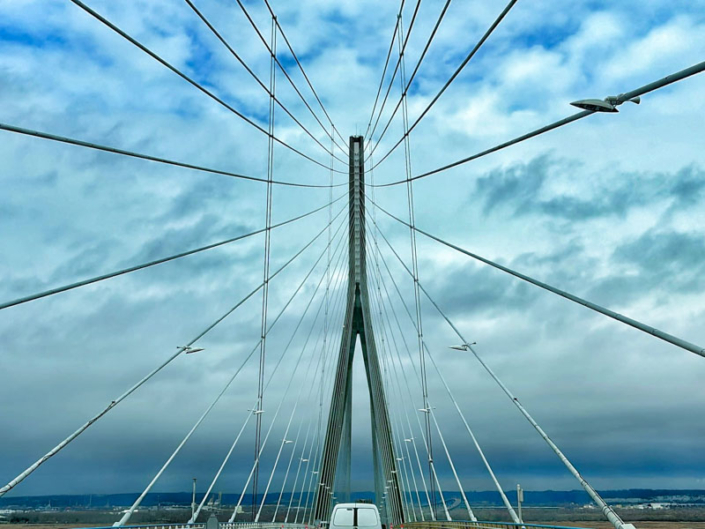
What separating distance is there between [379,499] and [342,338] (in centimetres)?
2267

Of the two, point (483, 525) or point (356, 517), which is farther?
point (483, 525)

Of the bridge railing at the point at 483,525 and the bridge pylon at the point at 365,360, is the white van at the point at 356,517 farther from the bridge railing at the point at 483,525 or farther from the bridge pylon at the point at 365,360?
the bridge pylon at the point at 365,360

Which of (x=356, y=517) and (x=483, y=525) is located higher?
(x=356, y=517)

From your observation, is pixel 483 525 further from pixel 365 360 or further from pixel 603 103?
pixel 365 360

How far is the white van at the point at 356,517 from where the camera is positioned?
19.3 meters

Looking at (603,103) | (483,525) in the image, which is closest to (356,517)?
(483,525)

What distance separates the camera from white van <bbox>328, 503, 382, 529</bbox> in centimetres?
1930

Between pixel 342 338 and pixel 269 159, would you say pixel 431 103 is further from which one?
pixel 342 338

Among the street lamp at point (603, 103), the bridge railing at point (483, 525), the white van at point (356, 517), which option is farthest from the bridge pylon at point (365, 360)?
the street lamp at point (603, 103)

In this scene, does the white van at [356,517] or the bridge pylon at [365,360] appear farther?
the bridge pylon at [365,360]

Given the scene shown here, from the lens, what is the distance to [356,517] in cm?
1944

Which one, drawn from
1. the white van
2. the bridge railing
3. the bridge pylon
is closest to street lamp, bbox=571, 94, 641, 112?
the bridge railing

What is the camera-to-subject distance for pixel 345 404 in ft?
173

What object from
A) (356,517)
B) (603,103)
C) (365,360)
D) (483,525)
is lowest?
(483,525)
